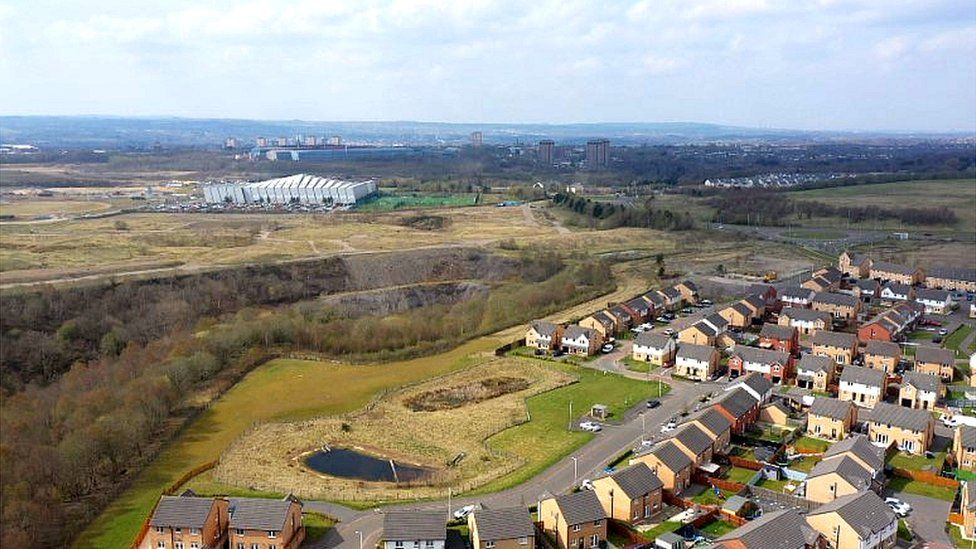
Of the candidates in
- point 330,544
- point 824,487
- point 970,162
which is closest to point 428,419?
point 330,544

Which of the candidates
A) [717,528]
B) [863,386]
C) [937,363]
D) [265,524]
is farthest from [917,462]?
[265,524]

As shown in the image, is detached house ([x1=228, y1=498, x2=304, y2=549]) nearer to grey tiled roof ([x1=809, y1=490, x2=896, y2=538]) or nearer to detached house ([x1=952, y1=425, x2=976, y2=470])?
grey tiled roof ([x1=809, y1=490, x2=896, y2=538])

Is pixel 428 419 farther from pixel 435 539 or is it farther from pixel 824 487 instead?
pixel 824 487

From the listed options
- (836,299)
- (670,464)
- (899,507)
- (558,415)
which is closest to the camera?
(899,507)

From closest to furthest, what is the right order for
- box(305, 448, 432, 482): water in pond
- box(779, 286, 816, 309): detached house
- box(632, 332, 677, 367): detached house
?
box(305, 448, 432, 482): water in pond, box(632, 332, 677, 367): detached house, box(779, 286, 816, 309): detached house

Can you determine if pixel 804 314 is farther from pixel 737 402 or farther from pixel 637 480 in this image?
pixel 637 480

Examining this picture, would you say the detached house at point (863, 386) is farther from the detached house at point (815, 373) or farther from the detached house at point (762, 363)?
the detached house at point (762, 363)

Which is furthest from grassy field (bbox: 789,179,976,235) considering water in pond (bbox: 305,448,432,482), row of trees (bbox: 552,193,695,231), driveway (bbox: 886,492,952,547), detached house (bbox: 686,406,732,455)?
water in pond (bbox: 305,448,432,482)
